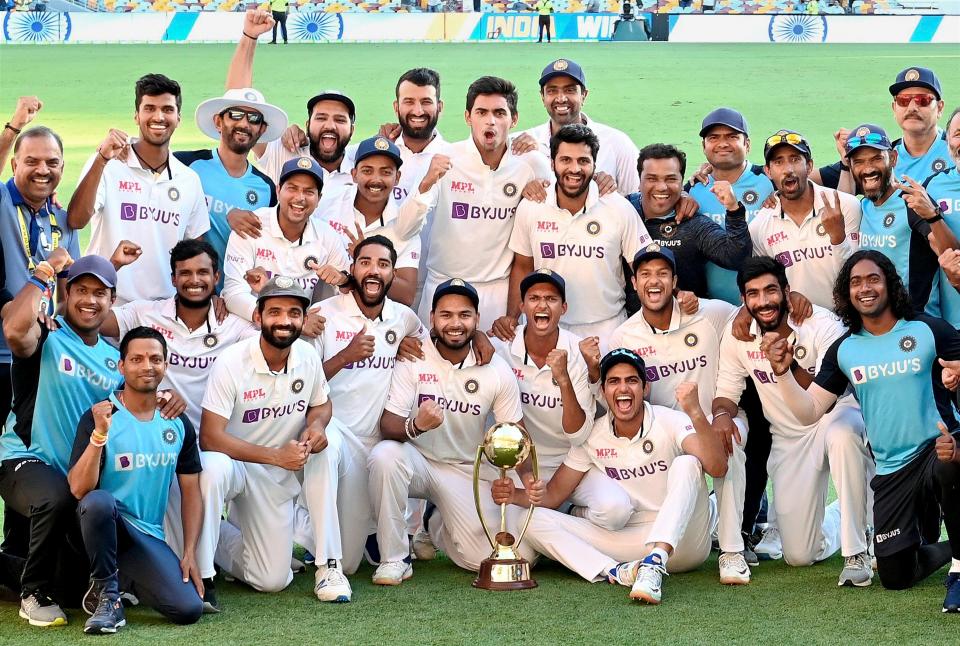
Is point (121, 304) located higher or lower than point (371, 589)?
higher

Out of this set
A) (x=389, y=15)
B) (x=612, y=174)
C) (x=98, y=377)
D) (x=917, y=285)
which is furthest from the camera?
(x=389, y=15)

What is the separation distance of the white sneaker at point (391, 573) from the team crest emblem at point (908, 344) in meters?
2.95

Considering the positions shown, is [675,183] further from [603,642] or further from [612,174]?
[603,642]

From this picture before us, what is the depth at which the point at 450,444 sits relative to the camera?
7.78 m

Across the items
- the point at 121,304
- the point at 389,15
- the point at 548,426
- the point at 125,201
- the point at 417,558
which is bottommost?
the point at 417,558

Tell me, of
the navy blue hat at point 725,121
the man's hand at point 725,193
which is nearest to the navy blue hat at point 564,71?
the navy blue hat at point 725,121

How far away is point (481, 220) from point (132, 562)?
326cm

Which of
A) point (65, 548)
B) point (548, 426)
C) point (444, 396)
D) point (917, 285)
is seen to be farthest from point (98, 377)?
point (917, 285)

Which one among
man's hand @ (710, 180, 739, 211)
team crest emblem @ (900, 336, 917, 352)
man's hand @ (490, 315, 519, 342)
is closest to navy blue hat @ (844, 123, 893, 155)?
man's hand @ (710, 180, 739, 211)

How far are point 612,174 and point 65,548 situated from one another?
4.68 m

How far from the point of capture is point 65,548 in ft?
21.0

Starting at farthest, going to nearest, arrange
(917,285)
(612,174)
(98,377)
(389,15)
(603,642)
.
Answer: (389,15) → (612,174) → (917,285) → (98,377) → (603,642)

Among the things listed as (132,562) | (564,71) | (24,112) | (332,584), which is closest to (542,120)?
(564,71)

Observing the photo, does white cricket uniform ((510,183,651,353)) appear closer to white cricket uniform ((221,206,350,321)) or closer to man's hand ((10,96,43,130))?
white cricket uniform ((221,206,350,321))
